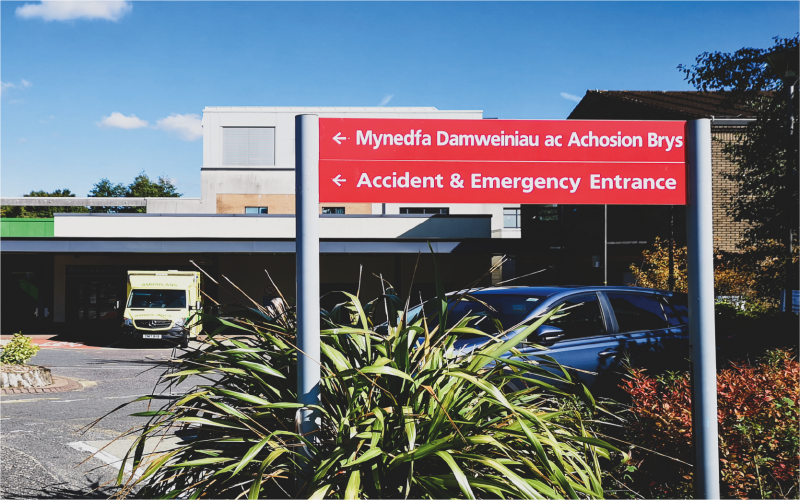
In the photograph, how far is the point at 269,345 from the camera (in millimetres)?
3234

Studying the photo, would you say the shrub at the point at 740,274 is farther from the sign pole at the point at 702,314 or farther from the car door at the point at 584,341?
the sign pole at the point at 702,314

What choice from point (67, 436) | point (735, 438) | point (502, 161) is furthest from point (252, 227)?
point (735, 438)

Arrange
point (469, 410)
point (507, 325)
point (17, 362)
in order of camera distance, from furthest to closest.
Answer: point (17, 362) → point (507, 325) → point (469, 410)

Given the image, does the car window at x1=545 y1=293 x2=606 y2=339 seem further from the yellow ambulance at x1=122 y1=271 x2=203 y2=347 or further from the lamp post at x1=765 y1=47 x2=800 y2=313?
the yellow ambulance at x1=122 y1=271 x2=203 y2=347

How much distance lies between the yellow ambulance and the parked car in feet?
53.4

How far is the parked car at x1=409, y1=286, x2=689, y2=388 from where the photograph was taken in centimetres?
601

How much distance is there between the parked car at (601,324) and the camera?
237 inches

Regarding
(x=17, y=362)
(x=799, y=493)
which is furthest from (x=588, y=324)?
(x=17, y=362)

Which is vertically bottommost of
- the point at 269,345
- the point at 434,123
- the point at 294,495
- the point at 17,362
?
the point at 17,362

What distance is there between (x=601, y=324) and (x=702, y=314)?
341cm

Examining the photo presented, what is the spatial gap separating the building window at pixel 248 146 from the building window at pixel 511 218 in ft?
56.0

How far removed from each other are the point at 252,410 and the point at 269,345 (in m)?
0.38

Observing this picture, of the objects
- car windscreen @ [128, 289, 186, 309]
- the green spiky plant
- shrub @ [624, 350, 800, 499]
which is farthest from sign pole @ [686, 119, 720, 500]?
car windscreen @ [128, 289, 186, 309]

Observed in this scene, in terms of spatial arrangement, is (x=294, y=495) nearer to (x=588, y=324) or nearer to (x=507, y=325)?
(x=507, y=325)
